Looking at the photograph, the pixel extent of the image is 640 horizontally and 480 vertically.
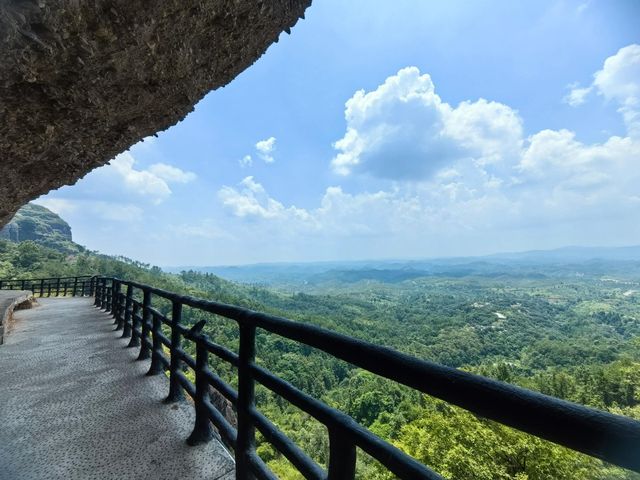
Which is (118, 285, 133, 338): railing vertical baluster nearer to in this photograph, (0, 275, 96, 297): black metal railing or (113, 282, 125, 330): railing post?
(113, 282, 125, 330): railing post

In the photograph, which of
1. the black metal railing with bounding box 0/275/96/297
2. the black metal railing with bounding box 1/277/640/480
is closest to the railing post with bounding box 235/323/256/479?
the black metal railing with bounding box 1/277/640/480

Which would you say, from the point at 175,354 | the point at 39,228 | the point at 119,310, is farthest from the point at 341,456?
the point at 39,228

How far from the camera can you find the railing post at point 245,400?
2.42m

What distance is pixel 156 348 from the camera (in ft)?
16.3

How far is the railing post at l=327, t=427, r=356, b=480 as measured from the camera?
1517 mm

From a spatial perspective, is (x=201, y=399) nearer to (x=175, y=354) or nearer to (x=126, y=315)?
(x=175, y=354)

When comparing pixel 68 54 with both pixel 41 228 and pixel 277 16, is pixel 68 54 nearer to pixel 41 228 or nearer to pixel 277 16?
pixel 277 16

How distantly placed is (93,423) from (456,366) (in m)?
34.2

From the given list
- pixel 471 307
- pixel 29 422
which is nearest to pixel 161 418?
pixel 29 422

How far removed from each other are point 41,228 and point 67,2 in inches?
7583

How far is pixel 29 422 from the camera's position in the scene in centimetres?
381

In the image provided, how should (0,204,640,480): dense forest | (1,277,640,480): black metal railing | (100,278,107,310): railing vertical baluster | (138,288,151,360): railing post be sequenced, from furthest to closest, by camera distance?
(0,204,640,480): dense forest < (100,278,107,310): railing vertical baluster < (138,288,151,360): railing post < (1,277,640,480): black metal railing

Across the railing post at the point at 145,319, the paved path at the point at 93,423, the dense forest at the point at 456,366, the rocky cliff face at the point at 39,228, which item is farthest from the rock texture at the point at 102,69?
the rocky cliff face at the point at 39,228

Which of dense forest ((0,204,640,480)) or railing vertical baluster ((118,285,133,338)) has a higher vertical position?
railing vertical baluster ((118,285,133,338))
